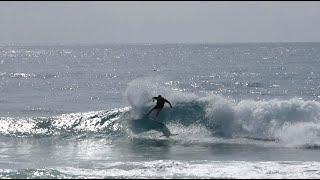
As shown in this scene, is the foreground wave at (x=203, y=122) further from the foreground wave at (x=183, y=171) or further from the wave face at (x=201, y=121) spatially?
the foreground wave at (x=183, y=171)

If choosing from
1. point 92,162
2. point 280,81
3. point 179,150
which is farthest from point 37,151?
point 280,81

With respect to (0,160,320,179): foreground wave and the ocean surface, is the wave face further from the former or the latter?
(0,160,320,179): foreground wave

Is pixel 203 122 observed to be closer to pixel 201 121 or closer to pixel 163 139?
pixel 201 121

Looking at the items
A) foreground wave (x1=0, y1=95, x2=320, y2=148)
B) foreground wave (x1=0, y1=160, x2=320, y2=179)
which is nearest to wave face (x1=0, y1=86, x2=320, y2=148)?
foreground wave (x1=0, y1=95, x2=320, y2=148)

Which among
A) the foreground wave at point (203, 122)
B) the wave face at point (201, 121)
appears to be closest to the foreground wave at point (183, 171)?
the wave face at point (201, 121)

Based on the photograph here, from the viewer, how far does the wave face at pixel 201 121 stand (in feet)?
85.0

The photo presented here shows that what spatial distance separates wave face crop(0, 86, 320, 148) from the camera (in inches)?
1020

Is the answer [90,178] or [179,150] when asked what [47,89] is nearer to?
[179,150]

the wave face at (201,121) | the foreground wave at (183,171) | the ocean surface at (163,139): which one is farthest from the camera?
the wave face at (201,121)

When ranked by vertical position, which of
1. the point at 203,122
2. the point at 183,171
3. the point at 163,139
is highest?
the point at 203,122

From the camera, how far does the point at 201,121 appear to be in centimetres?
2777

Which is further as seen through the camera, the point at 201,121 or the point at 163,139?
the point at 201,121

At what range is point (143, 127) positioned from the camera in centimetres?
2730

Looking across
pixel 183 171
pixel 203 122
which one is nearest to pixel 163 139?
pixel 203 122
